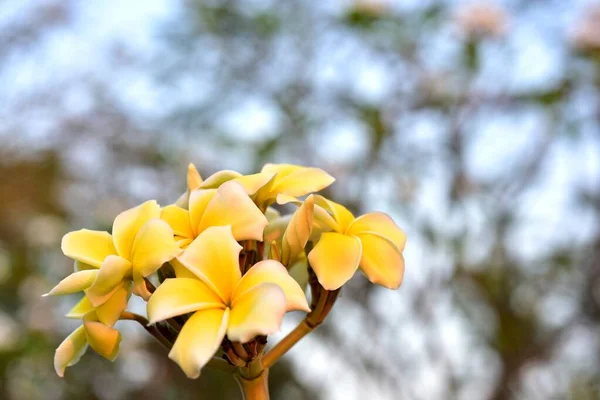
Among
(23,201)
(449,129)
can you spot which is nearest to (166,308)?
(449,129)

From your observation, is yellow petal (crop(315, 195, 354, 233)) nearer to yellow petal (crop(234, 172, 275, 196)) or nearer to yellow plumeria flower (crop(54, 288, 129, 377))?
yellow petal (crop(234, 172, 275, 196))

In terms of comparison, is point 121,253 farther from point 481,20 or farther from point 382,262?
point 481,20

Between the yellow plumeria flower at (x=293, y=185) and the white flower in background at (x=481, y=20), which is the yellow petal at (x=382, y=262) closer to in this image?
the yellow plumeria flower at (x=293, y=185)

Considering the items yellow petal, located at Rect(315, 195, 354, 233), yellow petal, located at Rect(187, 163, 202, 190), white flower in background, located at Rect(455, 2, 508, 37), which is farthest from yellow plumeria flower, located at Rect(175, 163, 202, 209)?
white flower in background, located at Rect(455, 2, 508, 37)

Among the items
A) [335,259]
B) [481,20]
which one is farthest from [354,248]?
[481,20]

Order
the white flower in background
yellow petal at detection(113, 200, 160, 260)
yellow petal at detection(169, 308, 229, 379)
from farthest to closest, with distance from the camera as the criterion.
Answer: the white flower in background → yellow petal at detection(113, 200, 160, 260) → yellow petal at detection(169, 308, 229, 379)

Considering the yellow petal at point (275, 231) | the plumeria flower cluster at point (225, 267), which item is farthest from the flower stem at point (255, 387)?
the yellow petal at point (275, 231)
